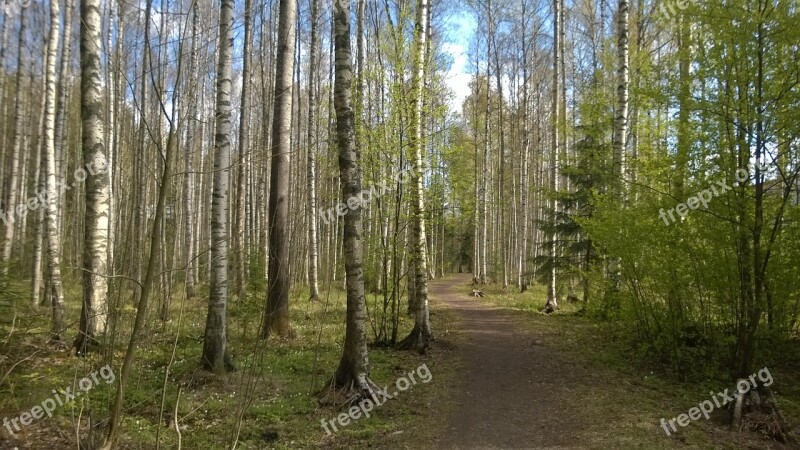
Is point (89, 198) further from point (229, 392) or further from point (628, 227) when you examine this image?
point (628, 227)

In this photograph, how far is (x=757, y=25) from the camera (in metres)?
6.01

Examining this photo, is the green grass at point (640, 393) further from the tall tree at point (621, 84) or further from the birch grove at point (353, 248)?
the tall tree at point (621, 84)

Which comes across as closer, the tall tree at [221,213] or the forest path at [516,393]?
the forest path at [516,393]

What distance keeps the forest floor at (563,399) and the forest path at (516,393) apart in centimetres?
1

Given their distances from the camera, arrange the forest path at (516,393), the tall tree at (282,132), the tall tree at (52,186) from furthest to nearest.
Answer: the tall tree at (282,132)
the tall tree at (52,186)
the forest path at (516,393)

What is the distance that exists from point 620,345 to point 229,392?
7.87m

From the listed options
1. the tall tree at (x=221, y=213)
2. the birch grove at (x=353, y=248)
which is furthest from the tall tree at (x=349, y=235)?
the tall tree at (x=221, y=213)

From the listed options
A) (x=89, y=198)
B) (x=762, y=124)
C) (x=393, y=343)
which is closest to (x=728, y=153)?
(x=762, y=124)

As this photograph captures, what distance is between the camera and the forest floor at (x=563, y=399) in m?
5.60

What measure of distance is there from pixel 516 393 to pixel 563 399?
0.70 metres

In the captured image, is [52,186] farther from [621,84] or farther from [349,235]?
[621,84]

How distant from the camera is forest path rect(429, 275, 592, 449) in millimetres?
5707

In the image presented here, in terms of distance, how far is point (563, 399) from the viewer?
7.00 m

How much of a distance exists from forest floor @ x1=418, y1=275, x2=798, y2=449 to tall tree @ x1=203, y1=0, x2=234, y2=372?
3679 mm
